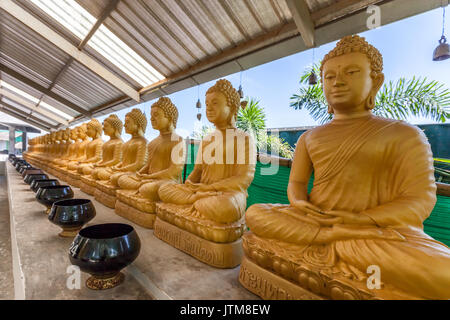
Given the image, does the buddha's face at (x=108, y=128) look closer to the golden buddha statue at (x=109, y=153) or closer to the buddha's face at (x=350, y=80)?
the golden buddha statue at (x=109, y=153)

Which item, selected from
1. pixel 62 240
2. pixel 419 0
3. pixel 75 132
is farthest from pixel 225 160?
pixel 75 132

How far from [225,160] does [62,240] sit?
4.15 ft

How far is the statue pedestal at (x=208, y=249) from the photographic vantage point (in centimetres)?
130

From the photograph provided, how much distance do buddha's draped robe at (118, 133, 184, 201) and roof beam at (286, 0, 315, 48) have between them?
1946 millimetres

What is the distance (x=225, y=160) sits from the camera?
1811mm

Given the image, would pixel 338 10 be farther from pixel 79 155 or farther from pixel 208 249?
pixel 79 155

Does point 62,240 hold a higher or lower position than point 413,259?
lower

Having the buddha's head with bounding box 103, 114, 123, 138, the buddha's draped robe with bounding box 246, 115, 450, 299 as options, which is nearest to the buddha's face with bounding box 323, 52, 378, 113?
the buddha's draped robe with bounding box 246, 115, 450, 299

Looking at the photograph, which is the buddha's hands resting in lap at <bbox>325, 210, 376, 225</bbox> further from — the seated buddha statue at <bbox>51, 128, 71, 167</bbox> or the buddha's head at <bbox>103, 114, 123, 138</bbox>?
the seated buddha statue at <bbox>51, 128, 71, 167</bbox>

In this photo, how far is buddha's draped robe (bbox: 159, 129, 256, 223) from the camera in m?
1.46

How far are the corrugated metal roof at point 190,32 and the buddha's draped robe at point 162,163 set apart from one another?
2.19m

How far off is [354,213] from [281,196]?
100cm
